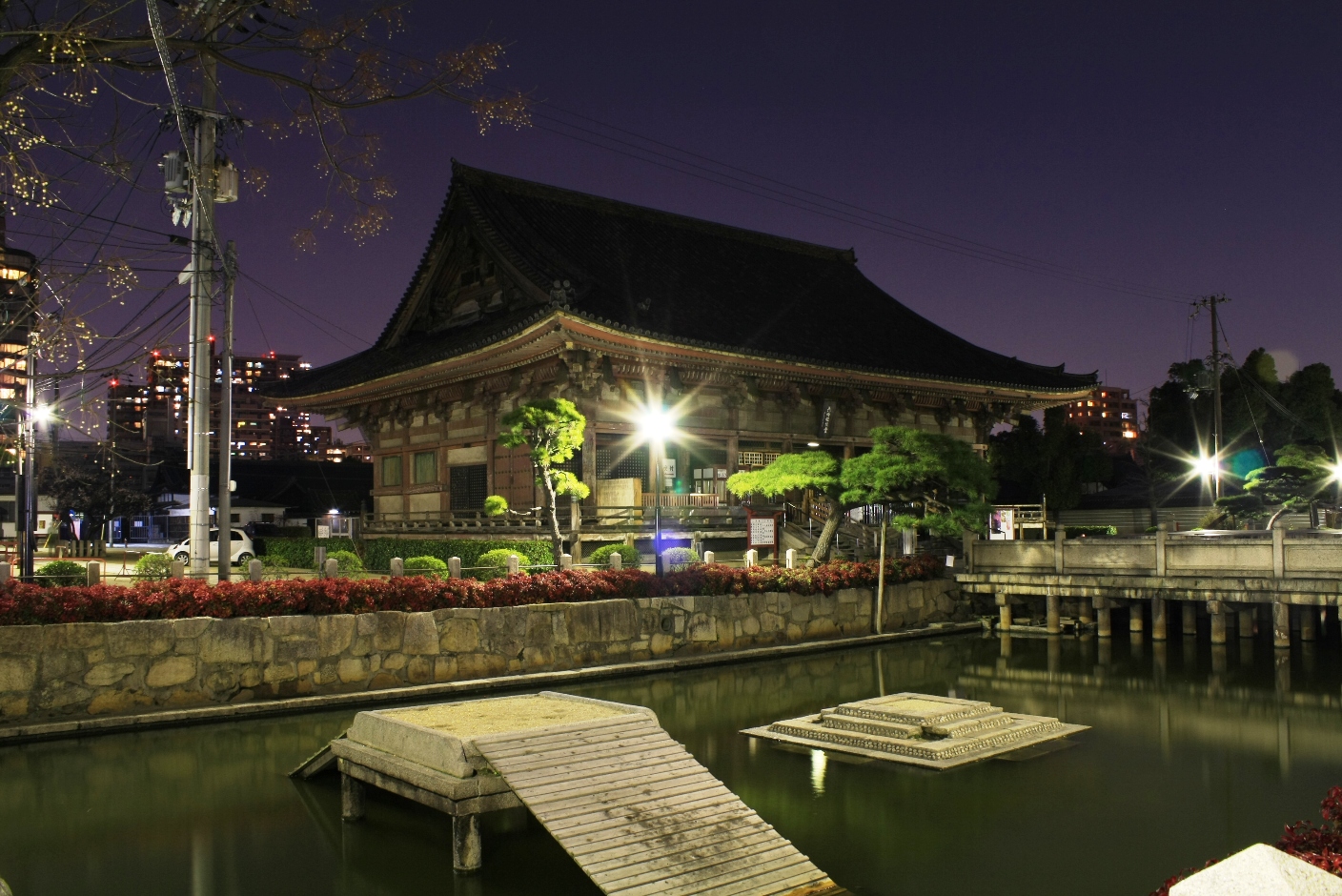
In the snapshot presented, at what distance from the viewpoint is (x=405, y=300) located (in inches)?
1436

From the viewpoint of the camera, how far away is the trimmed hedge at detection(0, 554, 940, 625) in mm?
15773

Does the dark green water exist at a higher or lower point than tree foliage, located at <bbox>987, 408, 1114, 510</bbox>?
lower

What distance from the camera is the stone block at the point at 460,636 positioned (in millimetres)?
18812

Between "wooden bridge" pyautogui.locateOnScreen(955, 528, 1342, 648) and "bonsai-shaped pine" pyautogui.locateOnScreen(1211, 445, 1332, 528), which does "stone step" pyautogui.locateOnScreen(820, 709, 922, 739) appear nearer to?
"wooden bridge" pyautogui.locateOnScreen(955, 528, 1342, 648)

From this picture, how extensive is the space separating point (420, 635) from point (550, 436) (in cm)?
705

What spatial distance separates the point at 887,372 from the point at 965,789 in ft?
76.1

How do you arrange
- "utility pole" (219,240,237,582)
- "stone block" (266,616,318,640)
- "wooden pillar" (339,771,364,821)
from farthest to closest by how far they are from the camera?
"utility pole" (219,240,237,582) → "stone block" (266,616,318,640) → "wooden pillar" (339,771,364,821)

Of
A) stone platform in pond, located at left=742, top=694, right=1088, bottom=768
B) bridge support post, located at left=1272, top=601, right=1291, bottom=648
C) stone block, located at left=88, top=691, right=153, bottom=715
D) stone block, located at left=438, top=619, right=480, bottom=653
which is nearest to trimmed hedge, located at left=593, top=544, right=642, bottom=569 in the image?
stone block, located at left=438, top=619, right=480, bottom=653

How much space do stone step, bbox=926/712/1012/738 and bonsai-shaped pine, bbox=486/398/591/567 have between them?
448 inches

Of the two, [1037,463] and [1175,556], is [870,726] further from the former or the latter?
[1037,463]

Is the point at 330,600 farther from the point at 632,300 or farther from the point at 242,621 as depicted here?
the point at 632,300

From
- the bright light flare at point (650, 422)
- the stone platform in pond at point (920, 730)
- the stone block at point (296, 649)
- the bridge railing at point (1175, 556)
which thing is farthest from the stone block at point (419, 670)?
the bridge railing at point (1175, 556)

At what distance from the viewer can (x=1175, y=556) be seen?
24.4 m

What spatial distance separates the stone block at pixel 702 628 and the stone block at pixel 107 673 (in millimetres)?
10642
